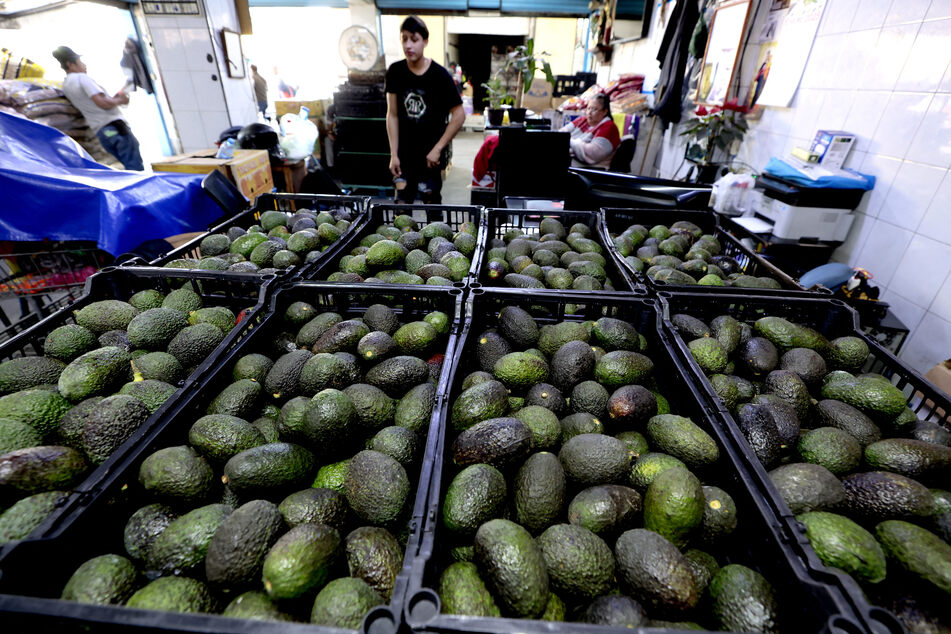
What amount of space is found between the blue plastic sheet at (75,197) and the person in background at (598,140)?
15.9 feet

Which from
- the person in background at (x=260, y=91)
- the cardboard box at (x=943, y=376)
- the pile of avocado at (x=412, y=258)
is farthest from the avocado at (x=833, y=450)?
the person in background at (x=260, y=91)

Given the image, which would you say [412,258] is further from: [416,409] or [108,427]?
[108,427]

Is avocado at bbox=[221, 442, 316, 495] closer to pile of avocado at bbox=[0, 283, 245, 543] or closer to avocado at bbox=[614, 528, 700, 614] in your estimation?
pile of avocado at bbox=[0, 283, 245, 543]

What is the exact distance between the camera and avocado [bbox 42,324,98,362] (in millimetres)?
1829

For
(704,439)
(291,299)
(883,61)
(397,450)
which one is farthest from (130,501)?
(883,61)

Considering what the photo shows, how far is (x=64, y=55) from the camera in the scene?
5949 millimetres

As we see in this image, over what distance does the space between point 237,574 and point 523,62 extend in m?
9.98

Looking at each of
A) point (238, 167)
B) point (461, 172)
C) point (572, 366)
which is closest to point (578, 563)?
point (572, 366)

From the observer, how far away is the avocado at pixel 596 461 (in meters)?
1.40

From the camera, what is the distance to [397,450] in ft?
4.74

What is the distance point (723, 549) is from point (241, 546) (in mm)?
1375

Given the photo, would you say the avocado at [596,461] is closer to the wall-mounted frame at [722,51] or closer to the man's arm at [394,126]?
the man's arm at [394,126]

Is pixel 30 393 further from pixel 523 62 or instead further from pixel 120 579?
pixel 523 62

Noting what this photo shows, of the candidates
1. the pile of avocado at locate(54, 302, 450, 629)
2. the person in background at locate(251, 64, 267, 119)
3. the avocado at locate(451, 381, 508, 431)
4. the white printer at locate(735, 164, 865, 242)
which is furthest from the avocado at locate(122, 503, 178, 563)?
the person in background at locate(251, 64, 267, 119)
